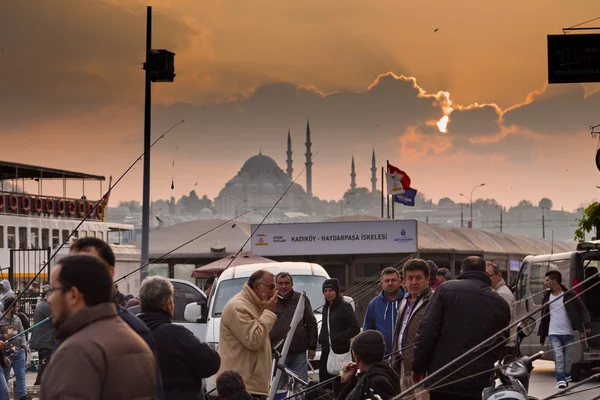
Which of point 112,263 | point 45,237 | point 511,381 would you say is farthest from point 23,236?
point 112,263

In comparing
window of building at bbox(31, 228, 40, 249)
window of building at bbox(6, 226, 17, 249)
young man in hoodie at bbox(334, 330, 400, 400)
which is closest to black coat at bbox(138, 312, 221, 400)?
young man in hoodie at bbox(334, 330, 400, 400)

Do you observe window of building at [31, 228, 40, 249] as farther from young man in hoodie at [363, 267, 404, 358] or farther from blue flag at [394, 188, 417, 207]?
young man in hoodie at [363, 267, 404, 358]

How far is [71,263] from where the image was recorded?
4.41 metres

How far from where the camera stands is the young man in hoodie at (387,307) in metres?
11.4

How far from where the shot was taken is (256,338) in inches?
363

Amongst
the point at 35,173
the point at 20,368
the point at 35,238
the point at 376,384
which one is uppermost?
the point at 35,173

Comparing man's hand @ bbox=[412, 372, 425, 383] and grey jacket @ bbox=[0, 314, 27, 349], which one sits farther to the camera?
grey jacket @ bbox=[0, 314, 27, 349]

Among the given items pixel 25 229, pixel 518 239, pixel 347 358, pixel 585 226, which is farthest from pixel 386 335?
pixel 518 239

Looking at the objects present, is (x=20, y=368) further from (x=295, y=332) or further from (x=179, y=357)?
(x=179, y=357)

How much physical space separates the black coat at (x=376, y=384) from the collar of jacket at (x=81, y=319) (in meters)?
2.92

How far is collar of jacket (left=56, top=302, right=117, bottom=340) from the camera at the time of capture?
4.29 metres

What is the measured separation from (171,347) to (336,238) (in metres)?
38.9

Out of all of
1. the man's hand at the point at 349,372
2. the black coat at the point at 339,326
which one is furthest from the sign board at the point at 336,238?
the man's hand at the point at 349,372

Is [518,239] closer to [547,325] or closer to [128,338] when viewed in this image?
[547,325]
